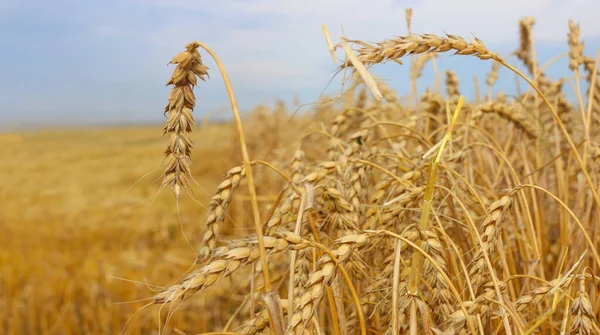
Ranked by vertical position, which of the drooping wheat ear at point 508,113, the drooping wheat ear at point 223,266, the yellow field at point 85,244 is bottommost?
the yellow field at point 85,244

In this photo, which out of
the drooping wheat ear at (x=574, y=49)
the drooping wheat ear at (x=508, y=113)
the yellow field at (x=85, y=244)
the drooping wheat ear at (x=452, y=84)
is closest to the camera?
the drooping wheat ear at (x=508, y=113)

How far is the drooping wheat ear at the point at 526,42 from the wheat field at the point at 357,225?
0.01 metres

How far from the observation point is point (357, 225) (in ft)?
3.76

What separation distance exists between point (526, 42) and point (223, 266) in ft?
7.67

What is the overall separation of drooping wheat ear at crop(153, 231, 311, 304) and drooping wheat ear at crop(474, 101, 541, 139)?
106 cm

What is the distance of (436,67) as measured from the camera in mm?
2766

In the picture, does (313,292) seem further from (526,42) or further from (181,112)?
(526,42)

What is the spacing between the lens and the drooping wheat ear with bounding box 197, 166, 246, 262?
99 cm

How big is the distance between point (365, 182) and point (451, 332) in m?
0.54

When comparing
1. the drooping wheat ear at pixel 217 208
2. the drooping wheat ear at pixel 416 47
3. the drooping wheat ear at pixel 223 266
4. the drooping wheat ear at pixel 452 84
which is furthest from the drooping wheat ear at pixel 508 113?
the drooping wheat ear at pixel 223 266

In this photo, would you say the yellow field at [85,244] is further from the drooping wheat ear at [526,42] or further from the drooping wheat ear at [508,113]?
the drooping wheat ear at [526,42]

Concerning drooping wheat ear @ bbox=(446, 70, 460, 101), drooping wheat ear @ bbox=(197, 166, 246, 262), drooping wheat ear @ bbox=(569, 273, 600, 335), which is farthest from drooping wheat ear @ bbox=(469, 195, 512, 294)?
drooping wheat ear @ bbox=(446, 70, 460, 101)

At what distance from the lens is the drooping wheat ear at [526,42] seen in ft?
8.22

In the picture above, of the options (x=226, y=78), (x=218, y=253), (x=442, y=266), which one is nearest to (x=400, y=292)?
(x=442, y=266)
